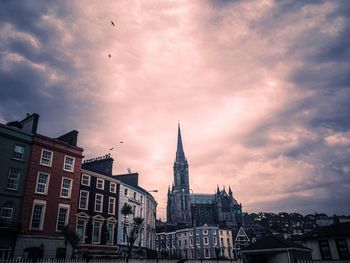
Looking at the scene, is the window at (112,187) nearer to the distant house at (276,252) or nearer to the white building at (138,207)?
the white building at (138,207)

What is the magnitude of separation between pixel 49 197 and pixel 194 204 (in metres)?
130

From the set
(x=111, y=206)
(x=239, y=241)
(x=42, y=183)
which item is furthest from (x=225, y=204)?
(x=42, y=183)

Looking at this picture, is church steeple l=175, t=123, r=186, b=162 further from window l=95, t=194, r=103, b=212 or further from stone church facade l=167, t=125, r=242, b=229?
window l=95, t=194, r=103, b=212

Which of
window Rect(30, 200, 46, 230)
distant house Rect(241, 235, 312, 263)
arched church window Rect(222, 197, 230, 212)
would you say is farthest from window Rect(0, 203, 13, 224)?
arched church window Rect(222, 197, 230, 212)

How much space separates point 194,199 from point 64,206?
463 feet

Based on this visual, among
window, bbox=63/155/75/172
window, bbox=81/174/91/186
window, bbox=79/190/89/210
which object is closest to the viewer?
window, bbox=63/155/75/172

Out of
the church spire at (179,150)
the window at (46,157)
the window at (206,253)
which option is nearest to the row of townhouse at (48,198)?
the window at (46,157)

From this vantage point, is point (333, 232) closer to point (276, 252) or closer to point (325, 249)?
point (325, 249)

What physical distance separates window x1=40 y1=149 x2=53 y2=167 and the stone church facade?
4835 inches

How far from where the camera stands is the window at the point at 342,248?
31750 millimetres

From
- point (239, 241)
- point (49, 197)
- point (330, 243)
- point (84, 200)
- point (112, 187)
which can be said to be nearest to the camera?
point (49, 197)

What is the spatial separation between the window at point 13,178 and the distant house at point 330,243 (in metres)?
36.2

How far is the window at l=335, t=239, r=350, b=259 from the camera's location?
104ft

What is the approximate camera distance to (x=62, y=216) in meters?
32.3
